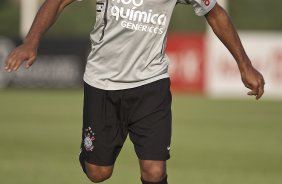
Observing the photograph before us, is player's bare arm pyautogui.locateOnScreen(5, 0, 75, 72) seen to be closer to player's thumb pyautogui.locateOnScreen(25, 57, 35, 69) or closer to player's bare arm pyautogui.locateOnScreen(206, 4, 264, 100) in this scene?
player's thumb pyautogui.locateOnScreen(25, 57, 35, 69)

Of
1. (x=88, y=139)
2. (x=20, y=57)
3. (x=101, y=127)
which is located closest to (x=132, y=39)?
(x=101, y=127)

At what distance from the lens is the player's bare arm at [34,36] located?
5828mm

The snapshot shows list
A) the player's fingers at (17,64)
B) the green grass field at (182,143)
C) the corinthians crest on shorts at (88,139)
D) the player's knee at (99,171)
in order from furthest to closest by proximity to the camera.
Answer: the green grass field at (182,143)
the player's knee at (99,171)
the corinthians crest on shorts at (88,139)
the player's fingers at (17,64)

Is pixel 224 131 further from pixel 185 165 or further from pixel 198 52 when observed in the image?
pixel 198 52

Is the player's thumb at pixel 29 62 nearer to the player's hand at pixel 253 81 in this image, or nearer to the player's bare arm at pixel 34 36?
the player's bare arm at pixel 34 36

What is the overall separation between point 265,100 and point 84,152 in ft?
54.0

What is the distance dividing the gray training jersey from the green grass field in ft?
9.98

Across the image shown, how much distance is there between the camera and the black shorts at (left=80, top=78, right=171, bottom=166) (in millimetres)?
6789

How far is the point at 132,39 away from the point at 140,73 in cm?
27

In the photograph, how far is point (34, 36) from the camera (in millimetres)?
6145

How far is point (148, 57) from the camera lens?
22.1 ft

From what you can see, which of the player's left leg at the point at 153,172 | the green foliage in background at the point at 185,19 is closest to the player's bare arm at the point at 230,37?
the player's left leg at the point at 153,172

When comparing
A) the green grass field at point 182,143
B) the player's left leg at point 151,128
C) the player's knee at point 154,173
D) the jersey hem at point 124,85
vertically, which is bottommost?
the green grass field at point 182,143

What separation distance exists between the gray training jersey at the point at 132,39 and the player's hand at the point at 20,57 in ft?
2.76
